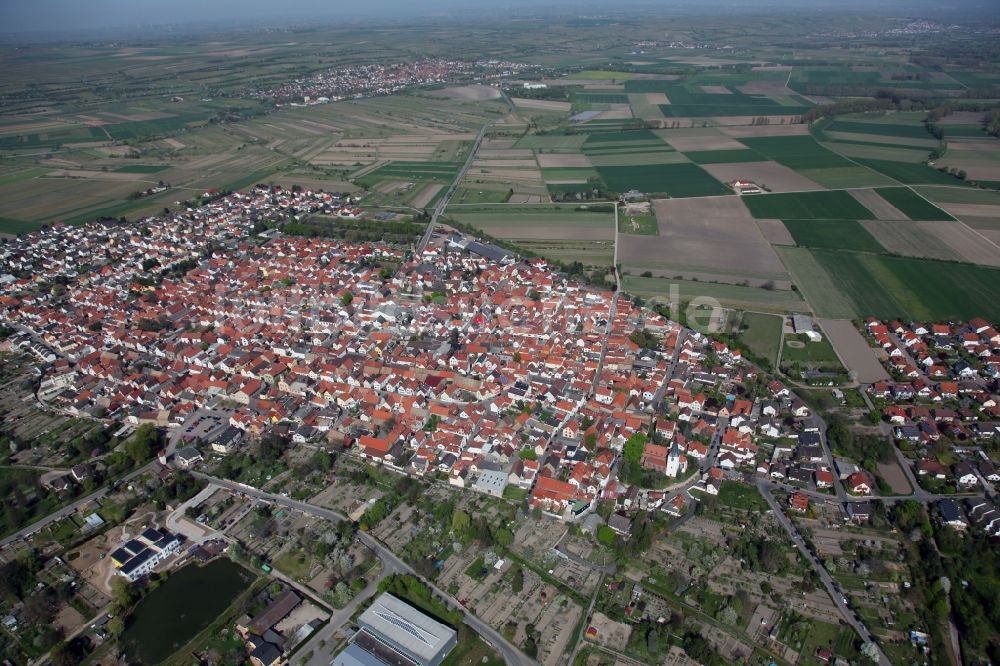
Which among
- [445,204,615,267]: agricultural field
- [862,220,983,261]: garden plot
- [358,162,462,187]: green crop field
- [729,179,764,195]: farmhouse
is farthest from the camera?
[358,162,462,187]: green crop field

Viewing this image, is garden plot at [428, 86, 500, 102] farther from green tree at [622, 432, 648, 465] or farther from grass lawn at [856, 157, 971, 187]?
green tree at [622, 432, 648, 465]

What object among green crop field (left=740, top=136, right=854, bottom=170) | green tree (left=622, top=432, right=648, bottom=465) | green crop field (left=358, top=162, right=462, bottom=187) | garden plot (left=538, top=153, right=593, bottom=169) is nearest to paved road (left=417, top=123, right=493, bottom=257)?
green crop field (left=358, top=162, right=462, bottom=187)

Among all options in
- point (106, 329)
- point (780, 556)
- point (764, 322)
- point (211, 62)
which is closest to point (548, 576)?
point (780, 556)

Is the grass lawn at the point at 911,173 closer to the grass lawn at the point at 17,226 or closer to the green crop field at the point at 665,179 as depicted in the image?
the green crop field at the point at 665,179

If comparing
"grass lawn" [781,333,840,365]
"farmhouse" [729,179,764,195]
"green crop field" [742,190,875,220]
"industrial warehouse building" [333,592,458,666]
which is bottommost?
"industrial warehouse building" [333,592,458,666]

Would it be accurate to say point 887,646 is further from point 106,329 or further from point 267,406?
point 106,329

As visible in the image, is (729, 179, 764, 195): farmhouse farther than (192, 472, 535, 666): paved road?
Yes
